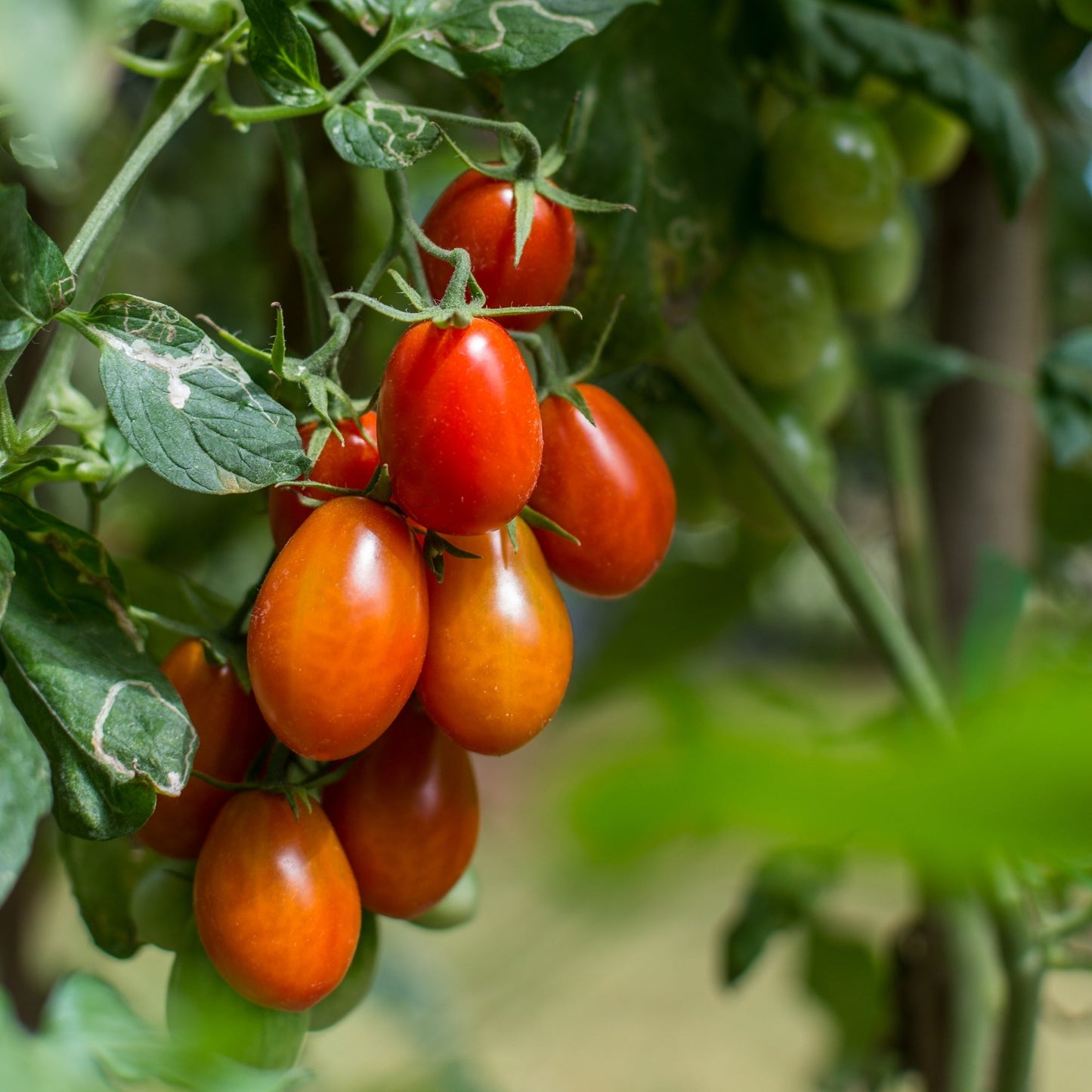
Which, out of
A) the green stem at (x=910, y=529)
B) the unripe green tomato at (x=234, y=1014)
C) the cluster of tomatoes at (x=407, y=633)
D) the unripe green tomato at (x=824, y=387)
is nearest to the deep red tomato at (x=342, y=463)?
the cluster of tomatoes at (x=407, y=633)

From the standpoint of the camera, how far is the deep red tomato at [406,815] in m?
0.24

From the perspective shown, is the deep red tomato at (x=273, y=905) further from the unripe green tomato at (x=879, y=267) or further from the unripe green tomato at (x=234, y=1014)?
the unripe green tomato at (x=879, y=267)

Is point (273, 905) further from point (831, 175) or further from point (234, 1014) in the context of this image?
point (831, 175)

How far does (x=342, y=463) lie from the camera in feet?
0.75

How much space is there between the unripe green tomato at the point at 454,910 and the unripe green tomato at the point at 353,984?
0.02m

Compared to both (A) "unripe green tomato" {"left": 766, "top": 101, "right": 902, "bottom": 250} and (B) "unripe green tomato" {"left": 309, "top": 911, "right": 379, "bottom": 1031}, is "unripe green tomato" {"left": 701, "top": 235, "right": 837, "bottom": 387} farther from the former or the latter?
(B) "unripe green tomato" {"left": 309, "top": 911, "right": 379, "bottom": 1031}

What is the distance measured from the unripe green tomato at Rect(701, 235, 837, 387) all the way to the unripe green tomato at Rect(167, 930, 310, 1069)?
254 millimetres

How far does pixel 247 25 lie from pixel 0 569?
13 centimetres

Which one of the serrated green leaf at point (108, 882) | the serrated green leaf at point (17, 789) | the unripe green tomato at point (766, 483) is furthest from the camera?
the unripe green tomato at point (766, 483)

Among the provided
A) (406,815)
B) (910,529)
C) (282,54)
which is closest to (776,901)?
(910,529)

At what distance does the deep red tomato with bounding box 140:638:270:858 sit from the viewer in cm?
24

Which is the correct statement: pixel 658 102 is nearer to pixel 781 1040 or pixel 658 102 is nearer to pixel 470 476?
pixel 470 476

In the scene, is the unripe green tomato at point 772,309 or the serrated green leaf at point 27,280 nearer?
the serrated green leaf at point 27,280

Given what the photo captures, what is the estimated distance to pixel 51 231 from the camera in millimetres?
615
